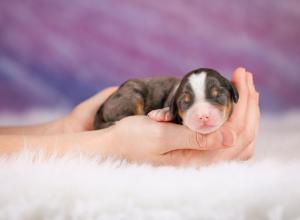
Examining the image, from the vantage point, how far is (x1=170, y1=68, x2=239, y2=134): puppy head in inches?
112

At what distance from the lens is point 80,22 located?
537 centimetres

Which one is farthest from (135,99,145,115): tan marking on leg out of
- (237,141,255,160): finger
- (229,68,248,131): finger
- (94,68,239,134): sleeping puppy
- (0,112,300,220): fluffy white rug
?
(0,112,300,220): fluffy white rug

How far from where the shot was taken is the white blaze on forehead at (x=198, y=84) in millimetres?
3016

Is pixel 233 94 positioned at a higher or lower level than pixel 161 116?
higher

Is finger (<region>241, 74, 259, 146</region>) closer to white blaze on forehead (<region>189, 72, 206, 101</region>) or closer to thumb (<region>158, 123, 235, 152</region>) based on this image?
thumb (<region>158, 123, 235, 152</region>)

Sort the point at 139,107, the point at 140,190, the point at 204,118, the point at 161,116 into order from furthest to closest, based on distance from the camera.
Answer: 1. the point at 139,107
2. the point at 161,116
3. the point at 204,118
4. the point at 140,190

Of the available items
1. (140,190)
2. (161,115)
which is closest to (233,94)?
(161,115)

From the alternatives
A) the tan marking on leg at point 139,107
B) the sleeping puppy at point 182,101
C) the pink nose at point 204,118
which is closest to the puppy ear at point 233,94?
the sleeping puppy at point 182,101

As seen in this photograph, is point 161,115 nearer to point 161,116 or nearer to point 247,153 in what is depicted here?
point 161,116

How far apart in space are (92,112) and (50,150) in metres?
1.17

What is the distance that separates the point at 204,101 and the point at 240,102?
29 cm

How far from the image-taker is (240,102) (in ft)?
10.5

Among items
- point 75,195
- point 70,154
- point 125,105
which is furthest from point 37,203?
point 125,105

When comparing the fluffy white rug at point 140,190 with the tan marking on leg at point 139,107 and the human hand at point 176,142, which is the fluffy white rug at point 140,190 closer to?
the human hand at point 176,142
